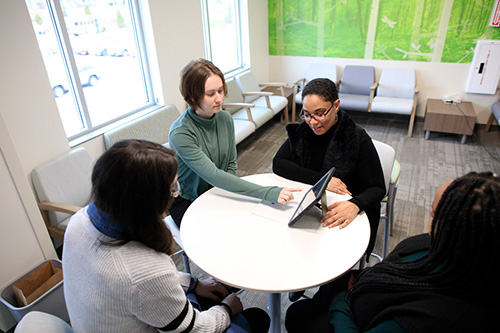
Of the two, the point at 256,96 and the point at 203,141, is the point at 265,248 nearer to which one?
the point at 203,141

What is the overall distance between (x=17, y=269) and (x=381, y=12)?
17.0 feet

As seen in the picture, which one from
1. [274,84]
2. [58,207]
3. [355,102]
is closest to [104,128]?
[58,207]

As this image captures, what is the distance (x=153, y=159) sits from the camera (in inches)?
35.5

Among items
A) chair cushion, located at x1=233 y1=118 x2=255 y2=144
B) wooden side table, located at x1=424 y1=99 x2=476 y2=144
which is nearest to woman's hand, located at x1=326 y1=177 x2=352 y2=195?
chair cushion, located at x1=233 y1=118 x2=255 y2=144

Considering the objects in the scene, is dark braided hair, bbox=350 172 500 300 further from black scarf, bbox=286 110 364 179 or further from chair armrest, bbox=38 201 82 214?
chair armrest, bbox=38 201 82 214

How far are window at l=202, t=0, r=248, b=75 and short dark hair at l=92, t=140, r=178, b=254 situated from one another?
3.67 m

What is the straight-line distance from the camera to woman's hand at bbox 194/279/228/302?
4.39 feet

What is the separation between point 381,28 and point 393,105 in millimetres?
1235

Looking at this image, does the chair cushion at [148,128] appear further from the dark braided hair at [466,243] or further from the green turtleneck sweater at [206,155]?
the dark braided hair at [466,243]

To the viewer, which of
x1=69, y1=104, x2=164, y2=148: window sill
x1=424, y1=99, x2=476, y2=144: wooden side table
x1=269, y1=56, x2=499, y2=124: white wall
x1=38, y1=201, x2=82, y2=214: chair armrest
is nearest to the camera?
x1=38, y1=201, x2=82, y2=214: chair armrest

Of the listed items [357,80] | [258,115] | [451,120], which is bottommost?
[451,120]

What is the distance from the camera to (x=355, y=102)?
465 cm

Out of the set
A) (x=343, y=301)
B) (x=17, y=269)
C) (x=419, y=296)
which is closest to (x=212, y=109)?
(x=343, y=301)

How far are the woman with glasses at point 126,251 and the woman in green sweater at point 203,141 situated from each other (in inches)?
27.4
